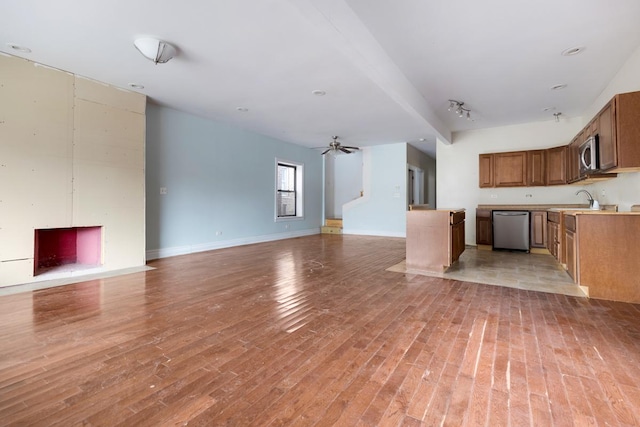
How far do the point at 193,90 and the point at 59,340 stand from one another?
3.73 metres

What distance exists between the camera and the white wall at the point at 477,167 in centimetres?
607

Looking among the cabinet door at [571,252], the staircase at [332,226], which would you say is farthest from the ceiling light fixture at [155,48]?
the staircase at [332,226]

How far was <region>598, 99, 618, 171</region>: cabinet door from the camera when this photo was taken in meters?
3.05

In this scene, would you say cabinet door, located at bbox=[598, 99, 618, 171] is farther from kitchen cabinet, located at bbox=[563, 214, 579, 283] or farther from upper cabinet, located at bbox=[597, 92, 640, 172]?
kitchen cabinet, located at bbox=[563, 214, 579, 283]

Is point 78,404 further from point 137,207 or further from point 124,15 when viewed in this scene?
point 137,207

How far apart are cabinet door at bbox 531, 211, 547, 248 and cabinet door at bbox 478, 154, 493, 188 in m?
1.12

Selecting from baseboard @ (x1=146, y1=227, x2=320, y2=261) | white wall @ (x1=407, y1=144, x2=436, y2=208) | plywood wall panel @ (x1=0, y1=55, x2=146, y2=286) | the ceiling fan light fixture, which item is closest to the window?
baseboard @ (x1=146, y1=227, x2=320, y2=261)

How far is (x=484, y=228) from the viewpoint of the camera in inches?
250

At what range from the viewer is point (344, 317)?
8.57 ft

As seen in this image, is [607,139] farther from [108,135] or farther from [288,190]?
[288,190]

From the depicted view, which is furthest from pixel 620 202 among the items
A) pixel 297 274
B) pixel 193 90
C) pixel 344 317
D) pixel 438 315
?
pixel 193 90

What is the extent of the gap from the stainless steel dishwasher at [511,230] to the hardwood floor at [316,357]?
307 centimetres

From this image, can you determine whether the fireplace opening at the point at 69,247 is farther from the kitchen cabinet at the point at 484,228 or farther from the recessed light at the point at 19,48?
the kitchen cabinet at the point at 484,228

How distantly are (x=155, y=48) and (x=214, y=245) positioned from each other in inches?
165
